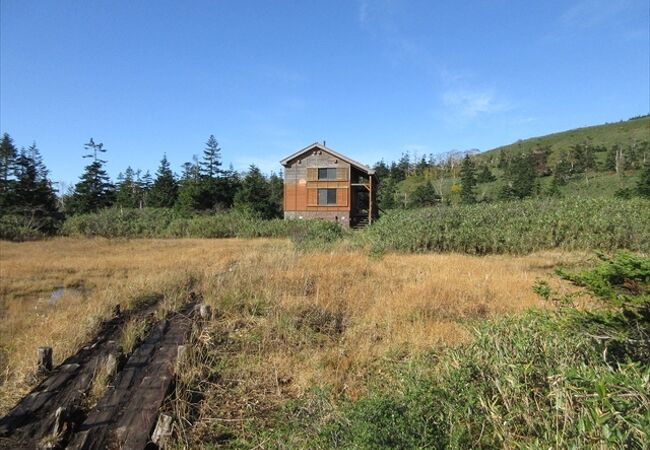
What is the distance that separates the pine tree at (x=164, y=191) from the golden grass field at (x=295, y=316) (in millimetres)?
39040

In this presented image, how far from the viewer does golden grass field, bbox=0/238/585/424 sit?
4.54m

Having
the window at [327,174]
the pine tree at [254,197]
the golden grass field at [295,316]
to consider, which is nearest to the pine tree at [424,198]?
the window at [327,174]

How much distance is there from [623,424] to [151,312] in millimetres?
7136

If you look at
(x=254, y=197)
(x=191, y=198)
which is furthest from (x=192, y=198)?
(x=254, y=197)

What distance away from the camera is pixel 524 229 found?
58.4 ft

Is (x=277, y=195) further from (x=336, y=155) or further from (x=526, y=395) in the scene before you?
(x=526, y=395)

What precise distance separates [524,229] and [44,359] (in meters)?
17.8

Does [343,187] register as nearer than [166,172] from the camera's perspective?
Yes

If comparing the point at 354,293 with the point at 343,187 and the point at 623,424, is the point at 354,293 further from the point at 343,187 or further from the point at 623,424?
the point at 343,187

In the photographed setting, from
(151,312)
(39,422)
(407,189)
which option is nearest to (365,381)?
(39,422)

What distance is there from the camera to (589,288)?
3137 mm

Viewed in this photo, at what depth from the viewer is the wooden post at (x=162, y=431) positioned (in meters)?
3.27

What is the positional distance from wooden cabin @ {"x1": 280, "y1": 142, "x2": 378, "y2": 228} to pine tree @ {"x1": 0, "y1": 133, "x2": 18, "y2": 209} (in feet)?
85.1

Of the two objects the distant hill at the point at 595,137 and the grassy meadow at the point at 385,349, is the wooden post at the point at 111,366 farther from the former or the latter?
the distant hill at the point at 595,137
